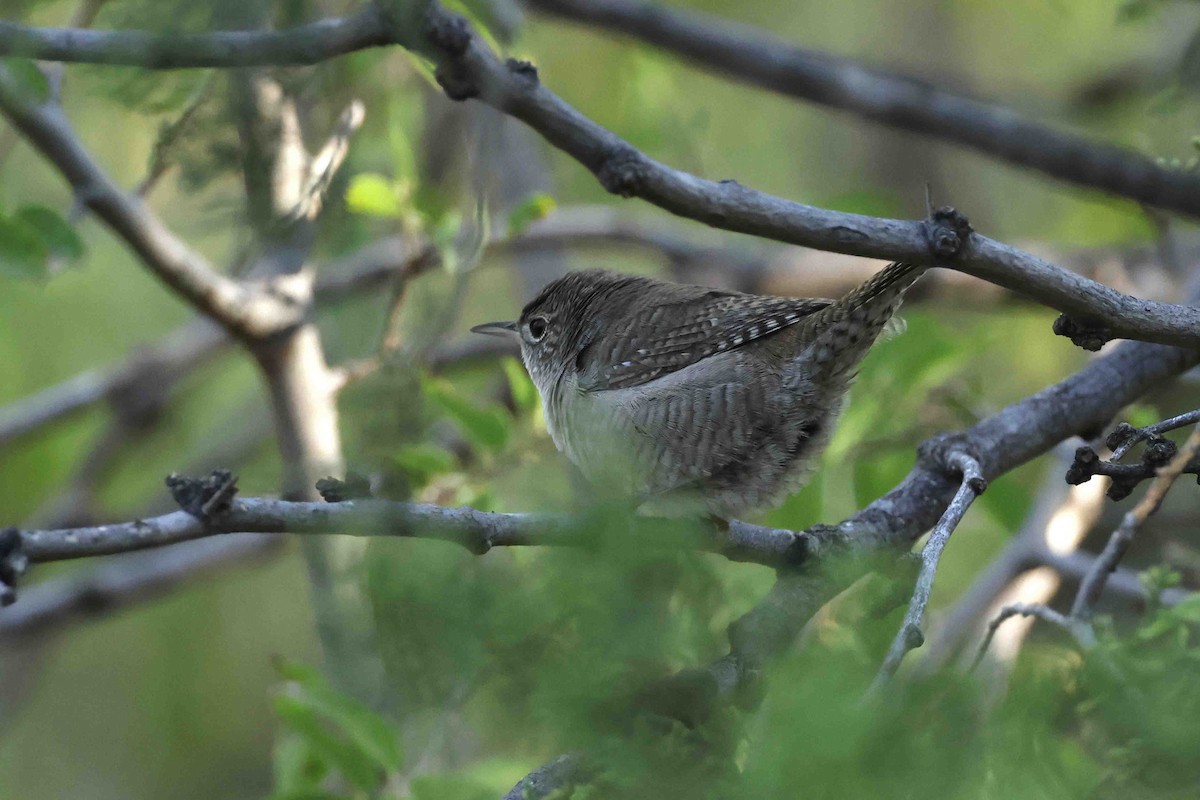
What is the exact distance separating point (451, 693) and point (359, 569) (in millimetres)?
315

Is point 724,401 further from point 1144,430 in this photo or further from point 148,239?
point 148,239

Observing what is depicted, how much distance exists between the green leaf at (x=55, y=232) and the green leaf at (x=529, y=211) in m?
1.32

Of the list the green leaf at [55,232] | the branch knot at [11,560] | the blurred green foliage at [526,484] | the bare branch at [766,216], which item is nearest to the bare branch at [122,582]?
the blurred green foliage at [526,484]

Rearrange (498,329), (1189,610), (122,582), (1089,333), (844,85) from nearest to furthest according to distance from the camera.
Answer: (1089,333) < (1189,610) < (498,329) < (844,85) < (122,582)

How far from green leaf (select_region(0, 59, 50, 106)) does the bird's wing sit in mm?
1830

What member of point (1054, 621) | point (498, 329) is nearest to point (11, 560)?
point (1054, 621)

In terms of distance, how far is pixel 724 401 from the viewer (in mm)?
3400

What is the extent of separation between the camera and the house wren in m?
3.34

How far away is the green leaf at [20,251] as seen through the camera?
3.04m

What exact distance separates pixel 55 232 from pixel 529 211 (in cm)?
143

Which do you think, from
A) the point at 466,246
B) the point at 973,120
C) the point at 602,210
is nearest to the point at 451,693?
the point at 466,246

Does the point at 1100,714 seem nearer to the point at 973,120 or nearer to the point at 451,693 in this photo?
the point at 451,693

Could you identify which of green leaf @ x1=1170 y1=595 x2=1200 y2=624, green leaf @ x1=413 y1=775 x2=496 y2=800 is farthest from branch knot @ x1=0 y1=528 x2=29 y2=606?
green leaf @ x1=1170 y1=595 x2=1200 y2=624

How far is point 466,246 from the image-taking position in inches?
148
